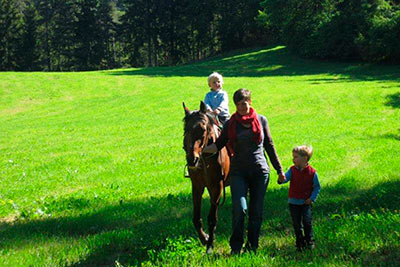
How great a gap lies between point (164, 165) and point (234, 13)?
66.7 meters

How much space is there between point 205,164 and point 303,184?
1.52 m

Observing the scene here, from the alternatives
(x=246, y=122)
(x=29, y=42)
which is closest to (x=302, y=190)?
(x=246, y=122)

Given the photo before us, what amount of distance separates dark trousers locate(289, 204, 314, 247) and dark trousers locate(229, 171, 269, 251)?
51 centimetres

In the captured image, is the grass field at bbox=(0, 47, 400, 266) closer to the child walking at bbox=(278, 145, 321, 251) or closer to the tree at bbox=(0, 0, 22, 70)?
the child walking at bbox=(278, 145, 321, 251)

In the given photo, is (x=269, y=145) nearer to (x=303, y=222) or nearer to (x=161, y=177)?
(x=303, y=222)

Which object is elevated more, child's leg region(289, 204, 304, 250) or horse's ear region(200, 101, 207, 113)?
horse's ear region(200, 101, 207, 113)

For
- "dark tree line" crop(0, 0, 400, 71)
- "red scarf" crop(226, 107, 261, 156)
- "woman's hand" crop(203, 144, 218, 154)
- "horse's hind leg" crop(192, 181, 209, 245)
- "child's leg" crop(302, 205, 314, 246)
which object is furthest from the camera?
"dark tree line" crop(0, 0, 400, 71)

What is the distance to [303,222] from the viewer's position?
601cm

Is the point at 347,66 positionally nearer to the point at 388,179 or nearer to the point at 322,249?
the point at 388,179

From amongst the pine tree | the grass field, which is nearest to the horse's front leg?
the grass field

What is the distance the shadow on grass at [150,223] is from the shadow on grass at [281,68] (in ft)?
95.7

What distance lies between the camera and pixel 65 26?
270 ft

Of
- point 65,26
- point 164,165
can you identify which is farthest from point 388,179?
point 65,26

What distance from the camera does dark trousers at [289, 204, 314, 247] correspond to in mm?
5973
